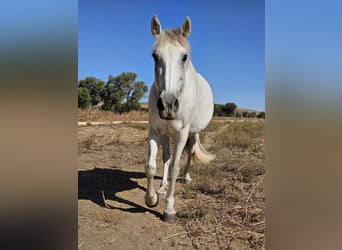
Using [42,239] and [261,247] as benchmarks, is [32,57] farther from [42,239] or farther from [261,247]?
[261,247]

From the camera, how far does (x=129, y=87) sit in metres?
13.8

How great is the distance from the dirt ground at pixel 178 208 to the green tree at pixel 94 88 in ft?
30.1

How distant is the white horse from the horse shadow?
0.92 feet

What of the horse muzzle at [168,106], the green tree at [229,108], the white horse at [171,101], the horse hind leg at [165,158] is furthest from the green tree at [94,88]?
the horse muzzle at [168,106]

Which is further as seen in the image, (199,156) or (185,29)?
(199,156)

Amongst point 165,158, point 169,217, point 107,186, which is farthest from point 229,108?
point 169,217

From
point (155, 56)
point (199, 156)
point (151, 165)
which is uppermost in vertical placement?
point (155, 56)

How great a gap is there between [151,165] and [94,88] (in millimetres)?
11912

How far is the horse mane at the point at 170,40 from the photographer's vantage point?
1.69 metres

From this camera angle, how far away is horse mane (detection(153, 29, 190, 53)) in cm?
169

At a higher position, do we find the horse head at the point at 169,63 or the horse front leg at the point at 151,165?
the horse head at the point at 169,63

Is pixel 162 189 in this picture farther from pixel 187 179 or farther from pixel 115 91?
pixel 115 91

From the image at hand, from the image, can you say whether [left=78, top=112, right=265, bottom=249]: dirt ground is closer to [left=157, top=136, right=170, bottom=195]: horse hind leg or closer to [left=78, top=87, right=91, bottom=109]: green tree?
[left=157, top=136, right=170, bottom=195]: horse hind leg

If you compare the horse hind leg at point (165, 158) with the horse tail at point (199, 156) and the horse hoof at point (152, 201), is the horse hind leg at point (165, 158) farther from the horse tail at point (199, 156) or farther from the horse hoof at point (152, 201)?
the horse tail at point (199, 156)
